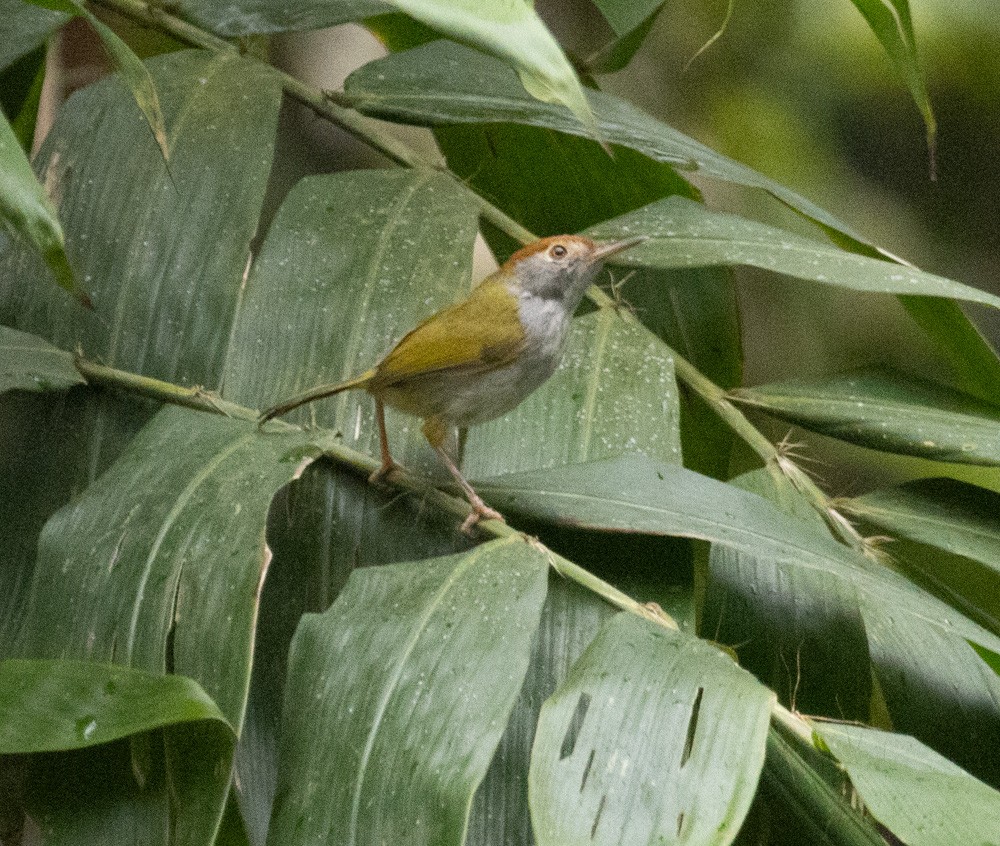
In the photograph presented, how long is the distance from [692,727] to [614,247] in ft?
2.62

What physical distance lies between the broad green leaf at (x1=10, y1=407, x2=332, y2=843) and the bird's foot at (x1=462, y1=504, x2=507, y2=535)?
0.66ft

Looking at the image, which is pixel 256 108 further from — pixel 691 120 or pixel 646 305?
pixel 691 120

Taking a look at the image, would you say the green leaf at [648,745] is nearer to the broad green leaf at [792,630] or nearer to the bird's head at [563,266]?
the broad green leaf at [792,630]

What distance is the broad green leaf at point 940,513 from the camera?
1.43 metres

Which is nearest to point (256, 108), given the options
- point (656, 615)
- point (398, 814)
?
point (656, 615)

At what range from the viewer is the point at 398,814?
0.93m

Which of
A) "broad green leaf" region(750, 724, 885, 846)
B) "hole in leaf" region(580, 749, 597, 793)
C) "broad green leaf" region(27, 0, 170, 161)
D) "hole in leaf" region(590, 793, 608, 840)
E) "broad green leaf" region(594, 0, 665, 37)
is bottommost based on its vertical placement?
"broad green leaf" region(750, 724, 885, 846)

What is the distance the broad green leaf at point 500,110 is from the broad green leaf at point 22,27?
17.0 inches

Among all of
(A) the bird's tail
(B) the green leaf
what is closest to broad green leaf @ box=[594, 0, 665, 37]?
(A) the bird's tail

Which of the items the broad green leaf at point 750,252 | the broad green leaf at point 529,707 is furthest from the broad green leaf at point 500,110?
the broad green leaf at point 529,707

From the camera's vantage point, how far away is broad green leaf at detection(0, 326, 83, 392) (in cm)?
Answer: 132

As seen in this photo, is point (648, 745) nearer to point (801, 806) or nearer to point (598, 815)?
point (598, 815)

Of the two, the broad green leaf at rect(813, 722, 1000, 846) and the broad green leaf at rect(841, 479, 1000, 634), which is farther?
the broad green leaf at rect(841, 479, 1000, 634)

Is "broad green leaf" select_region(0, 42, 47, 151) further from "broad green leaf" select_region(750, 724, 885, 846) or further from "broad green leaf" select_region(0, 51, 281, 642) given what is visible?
"broad green leaf" select_region(750, 724, 885, 846)
